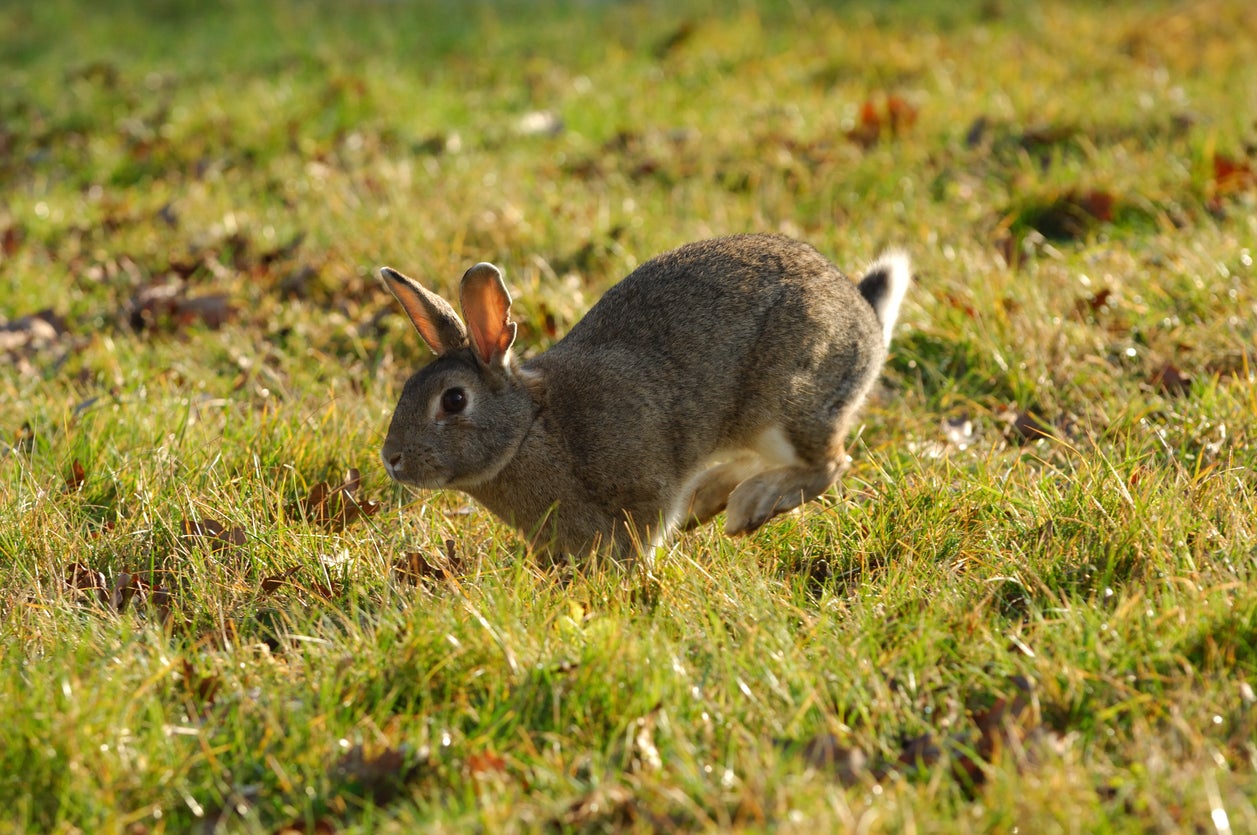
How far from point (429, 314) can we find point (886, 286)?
1.84 metres

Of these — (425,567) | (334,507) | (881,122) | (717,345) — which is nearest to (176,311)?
(334,507)

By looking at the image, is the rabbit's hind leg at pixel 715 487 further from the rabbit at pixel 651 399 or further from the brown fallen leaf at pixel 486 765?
the brown fallen leaf at pixel 486 765

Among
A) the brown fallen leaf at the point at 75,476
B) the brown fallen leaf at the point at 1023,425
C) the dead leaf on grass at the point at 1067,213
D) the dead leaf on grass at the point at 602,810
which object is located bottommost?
the brown fallen leaf at the point at 1023,425

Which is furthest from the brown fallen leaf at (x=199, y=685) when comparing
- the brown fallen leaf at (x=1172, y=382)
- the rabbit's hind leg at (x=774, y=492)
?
the brown fallen leaf at (x=1172, y=382)

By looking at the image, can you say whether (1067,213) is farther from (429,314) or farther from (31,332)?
(31,332)

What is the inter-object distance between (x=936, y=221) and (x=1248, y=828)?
4.43 metres

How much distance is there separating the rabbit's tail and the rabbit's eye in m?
1.69

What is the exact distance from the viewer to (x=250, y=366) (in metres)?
5.70

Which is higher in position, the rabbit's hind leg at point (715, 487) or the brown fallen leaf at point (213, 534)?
the brown fallen leaf at point (213, 534)

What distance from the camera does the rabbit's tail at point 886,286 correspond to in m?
5.03

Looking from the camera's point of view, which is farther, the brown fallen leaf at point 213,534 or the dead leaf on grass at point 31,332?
the dead leaf on grass at point 31,332

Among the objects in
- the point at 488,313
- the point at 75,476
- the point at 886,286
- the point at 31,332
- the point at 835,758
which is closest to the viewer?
the point at 835,758

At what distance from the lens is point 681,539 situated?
4309 mm

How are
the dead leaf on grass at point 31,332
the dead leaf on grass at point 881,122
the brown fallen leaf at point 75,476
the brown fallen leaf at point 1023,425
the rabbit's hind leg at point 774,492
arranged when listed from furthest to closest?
1. the dead leaf on grass at point 881,122
2. the dead leaf on grass at point 31,332
3. the brown fallen leaf at point 1023,425
4. the brown fallen leaf at point 75,476
5. the rabbit's hind leg at point 774,492
